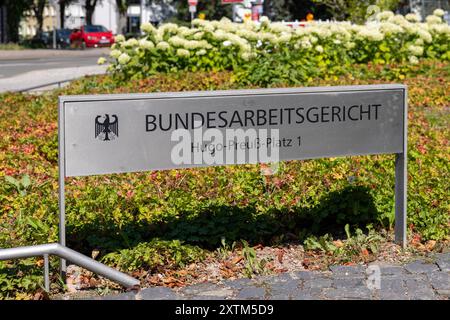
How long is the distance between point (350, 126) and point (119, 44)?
9958mm

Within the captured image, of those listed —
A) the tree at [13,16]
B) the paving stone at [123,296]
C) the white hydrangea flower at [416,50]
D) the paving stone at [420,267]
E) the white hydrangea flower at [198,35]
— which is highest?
the tree at [13,16]

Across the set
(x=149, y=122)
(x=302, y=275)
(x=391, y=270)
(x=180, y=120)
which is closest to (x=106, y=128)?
(x=149, y=122)

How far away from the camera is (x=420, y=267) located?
5691 millimetres

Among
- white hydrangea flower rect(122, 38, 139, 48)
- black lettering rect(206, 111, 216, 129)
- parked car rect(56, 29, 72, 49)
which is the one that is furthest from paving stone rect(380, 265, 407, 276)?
parked car rect(56, 29, 72, 49)

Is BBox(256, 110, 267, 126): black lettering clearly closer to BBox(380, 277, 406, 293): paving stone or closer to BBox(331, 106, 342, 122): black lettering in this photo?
BBox(331, 106, 342, 122): black lettering

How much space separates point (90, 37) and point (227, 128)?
4841cm

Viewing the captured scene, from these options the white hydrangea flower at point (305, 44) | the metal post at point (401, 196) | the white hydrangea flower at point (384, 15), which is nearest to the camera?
the metal post at point (401, 196)

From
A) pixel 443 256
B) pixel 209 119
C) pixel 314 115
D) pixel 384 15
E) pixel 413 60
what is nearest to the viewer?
pixel 209 119

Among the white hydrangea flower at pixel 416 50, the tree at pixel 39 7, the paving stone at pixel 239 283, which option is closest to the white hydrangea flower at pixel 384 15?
the white hydrangea flower at pixel 416 50

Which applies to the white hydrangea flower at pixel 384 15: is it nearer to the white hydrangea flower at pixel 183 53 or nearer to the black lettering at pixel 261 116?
the white hydrangea flower at pixel 183 53

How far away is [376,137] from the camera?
19.6ft

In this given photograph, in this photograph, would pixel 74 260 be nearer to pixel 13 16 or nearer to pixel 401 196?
pixel 401 196

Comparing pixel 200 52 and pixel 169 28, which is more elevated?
pixel 169 28

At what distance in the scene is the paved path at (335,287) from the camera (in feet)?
17.0
